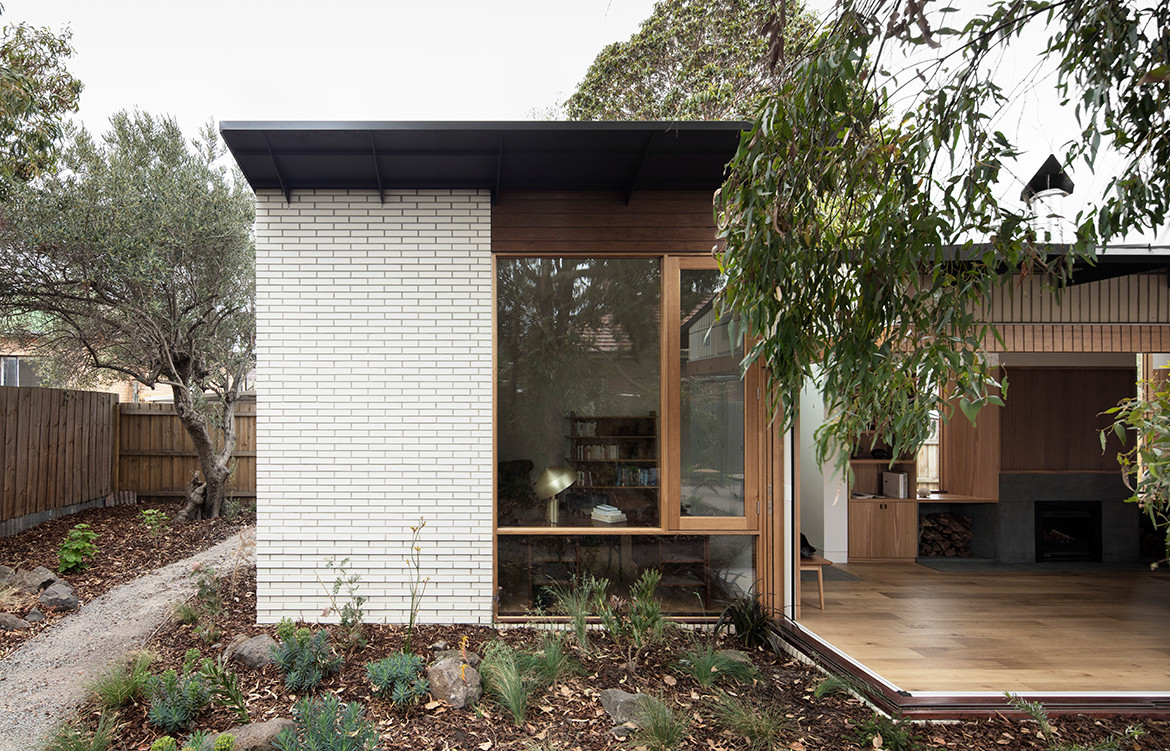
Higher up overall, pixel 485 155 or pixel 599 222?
pixel 485 155

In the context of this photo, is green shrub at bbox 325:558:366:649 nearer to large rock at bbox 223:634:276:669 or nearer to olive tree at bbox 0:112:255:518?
large rock at bbox 223:634:276:669

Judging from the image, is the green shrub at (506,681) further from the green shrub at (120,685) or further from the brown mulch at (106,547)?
the brown mulch at (106,547)

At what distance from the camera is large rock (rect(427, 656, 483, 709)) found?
3.43 metres

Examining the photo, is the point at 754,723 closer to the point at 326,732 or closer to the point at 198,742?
the point at 326,732

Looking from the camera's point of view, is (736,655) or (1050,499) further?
(1050,499)

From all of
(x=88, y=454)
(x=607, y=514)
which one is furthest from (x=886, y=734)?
(x=88, y=454)

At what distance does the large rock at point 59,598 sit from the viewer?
17.2 ft

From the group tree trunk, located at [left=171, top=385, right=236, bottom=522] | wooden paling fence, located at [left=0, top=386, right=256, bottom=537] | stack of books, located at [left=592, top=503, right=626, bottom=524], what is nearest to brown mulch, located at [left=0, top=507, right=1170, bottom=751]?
stack of books, located at [left=592, top=503, right=626, bottom=524]

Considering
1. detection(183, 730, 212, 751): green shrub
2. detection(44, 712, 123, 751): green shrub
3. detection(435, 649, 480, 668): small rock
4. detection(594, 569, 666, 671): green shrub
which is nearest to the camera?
detection(183, 730, 212, 751): green shrub

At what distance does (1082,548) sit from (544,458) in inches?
259

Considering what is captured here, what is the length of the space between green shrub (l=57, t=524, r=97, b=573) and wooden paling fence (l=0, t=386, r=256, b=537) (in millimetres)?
1489

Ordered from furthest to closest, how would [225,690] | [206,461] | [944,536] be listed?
[206,461], [944,536], [225,690]

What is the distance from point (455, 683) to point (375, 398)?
2.08 metres

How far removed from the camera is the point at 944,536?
746 cm
